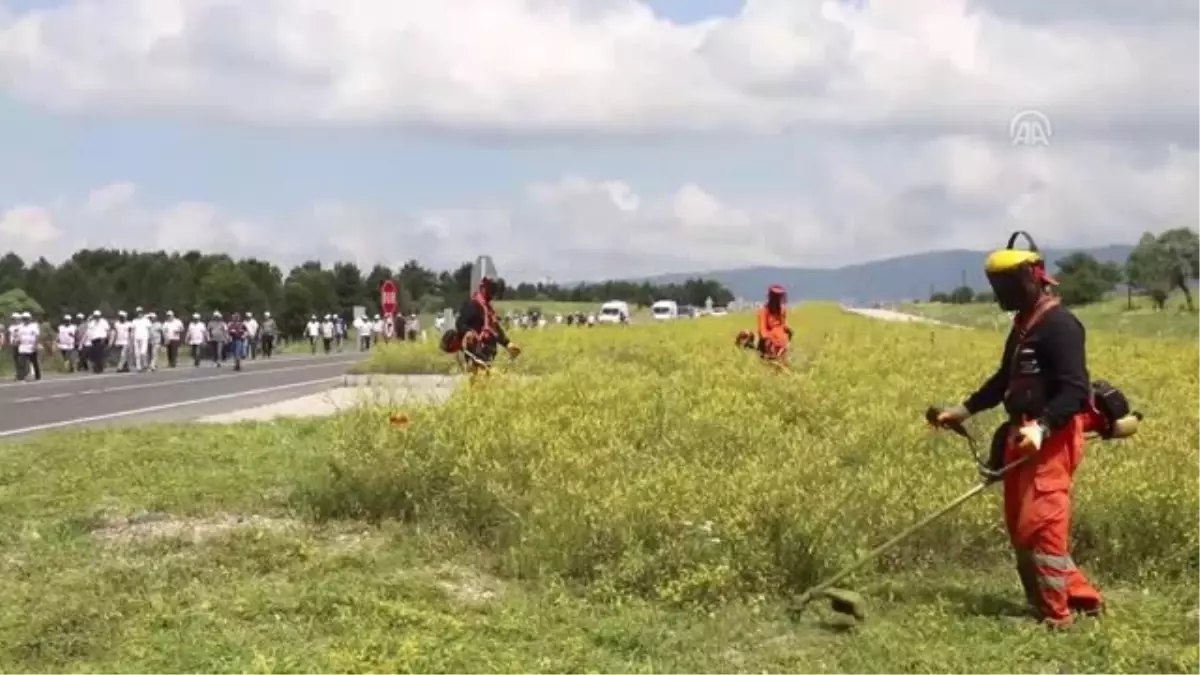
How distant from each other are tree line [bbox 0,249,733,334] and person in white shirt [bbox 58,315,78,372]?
536 inches

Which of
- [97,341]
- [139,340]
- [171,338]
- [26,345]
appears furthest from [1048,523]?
[171,338]

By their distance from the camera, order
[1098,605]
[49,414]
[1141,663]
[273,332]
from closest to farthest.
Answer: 1. [1141,663]
2. [1098,605]
3. [49,414]
4. [273,332]

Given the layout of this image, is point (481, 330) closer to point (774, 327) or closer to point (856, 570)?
point (774, 327)

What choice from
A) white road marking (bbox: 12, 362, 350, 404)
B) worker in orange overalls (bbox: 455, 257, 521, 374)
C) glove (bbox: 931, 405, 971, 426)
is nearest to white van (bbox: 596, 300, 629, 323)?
white road marking (bbox: 12, 362, 350, 404)

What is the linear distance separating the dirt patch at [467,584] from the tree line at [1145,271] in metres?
69.1

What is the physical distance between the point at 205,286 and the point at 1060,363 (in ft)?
231

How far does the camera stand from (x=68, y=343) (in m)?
32.6

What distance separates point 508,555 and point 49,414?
1380cm

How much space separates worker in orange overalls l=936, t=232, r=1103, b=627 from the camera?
639 cm

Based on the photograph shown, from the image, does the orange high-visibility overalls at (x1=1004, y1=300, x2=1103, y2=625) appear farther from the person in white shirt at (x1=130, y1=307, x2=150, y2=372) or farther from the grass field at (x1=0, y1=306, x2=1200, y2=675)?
the person in white shirt at (x1=130, y1=307, x2=150, y2=372)

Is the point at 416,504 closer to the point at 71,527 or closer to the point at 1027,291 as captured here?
the point at 71,527

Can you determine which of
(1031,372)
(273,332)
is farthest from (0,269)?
(1031,372)

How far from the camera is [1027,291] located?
663cm

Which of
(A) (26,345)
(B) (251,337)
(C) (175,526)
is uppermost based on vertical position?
(A) (26,345)
